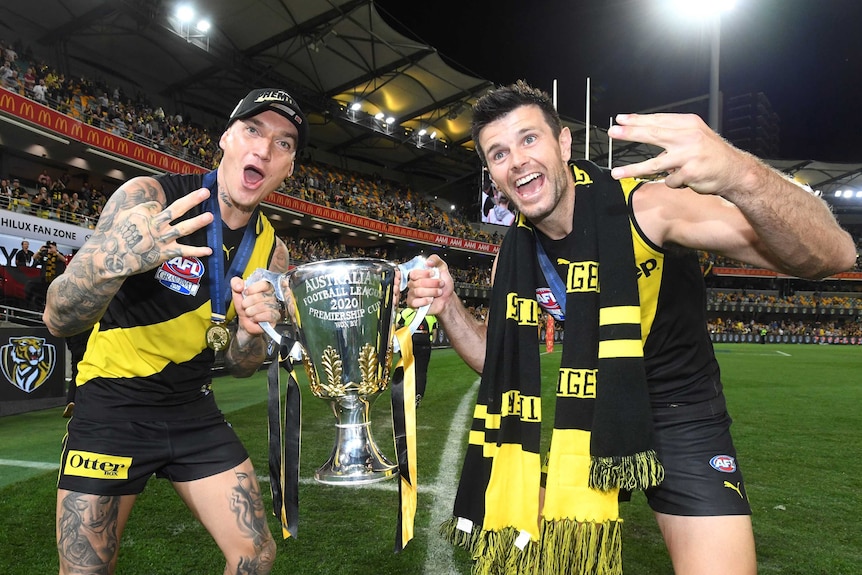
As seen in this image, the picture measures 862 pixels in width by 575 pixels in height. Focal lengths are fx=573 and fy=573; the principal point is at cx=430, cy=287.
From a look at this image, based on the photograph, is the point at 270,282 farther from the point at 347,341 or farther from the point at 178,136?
the point at 178,136

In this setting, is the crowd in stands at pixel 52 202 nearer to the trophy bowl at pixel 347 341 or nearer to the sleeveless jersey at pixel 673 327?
the trophy bowl at pixel 347 341

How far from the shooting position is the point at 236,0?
2289 cm

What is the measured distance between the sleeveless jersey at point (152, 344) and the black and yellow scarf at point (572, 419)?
137 centimetres

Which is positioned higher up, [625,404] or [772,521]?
[625,404]

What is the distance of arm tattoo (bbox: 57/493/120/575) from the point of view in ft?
7.38

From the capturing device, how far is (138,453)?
246 cm

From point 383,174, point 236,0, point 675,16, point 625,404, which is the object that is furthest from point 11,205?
point 383,174

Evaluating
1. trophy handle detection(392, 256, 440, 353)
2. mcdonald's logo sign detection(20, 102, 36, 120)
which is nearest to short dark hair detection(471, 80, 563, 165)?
trophy handle detection(392, 256, 440, 353)

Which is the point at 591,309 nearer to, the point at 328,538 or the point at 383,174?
the point at 328,538

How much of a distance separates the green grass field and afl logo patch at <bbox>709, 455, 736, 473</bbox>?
13.3 inches

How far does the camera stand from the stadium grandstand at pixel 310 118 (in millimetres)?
17281

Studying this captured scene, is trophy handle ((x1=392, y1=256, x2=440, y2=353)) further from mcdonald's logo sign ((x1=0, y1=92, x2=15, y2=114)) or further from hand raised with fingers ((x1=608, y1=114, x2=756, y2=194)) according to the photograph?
mcdonald's logo sign ((x1=0, y1=92, x2=15, y2=114))

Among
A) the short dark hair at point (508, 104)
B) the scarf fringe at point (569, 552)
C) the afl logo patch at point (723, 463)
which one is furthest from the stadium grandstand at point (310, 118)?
the scarf fringe at point (569, 552)

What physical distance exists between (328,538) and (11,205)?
50.1 feet
